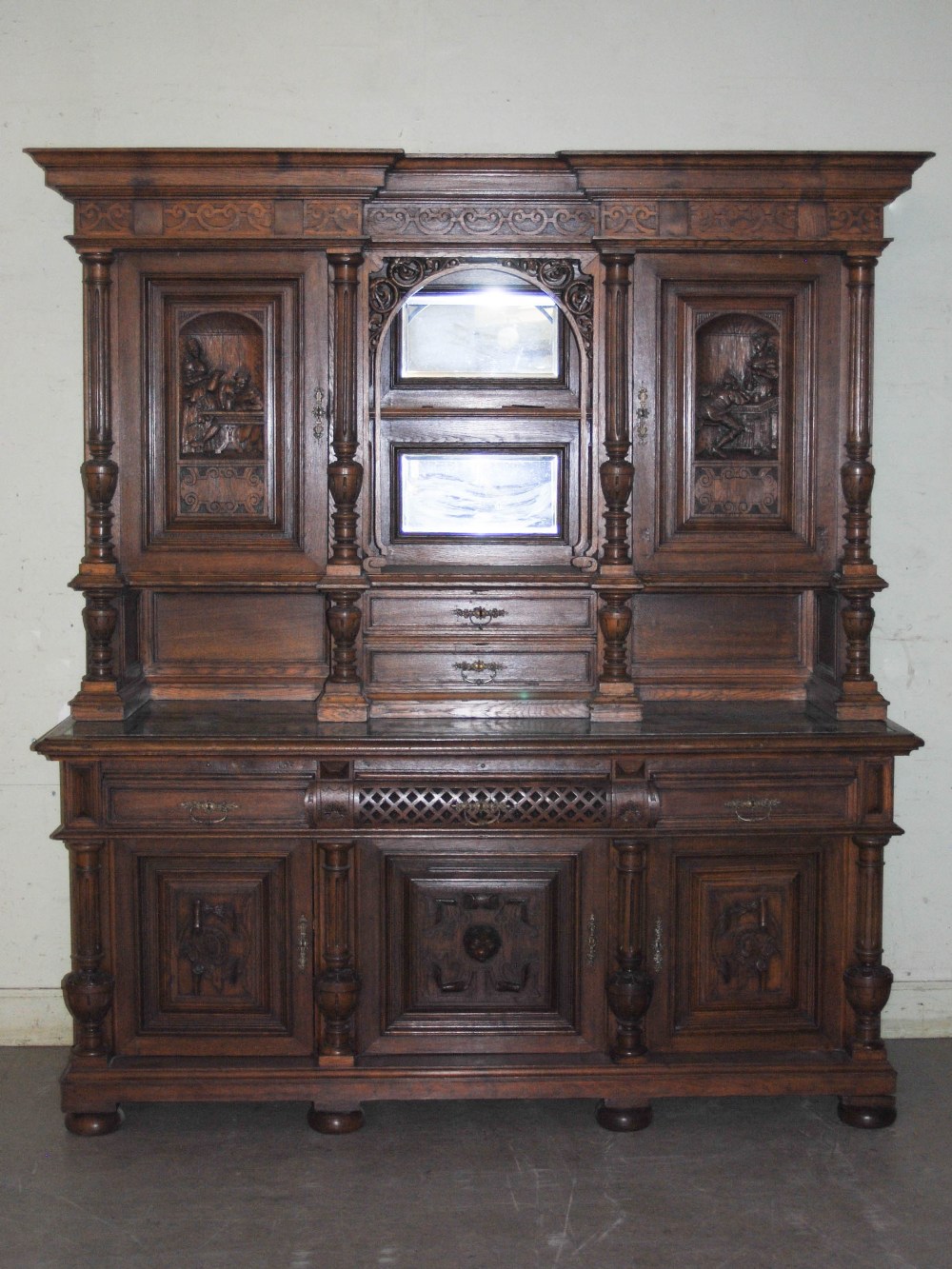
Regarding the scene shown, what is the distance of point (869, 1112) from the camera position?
3818mm

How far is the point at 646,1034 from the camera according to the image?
12.6ft

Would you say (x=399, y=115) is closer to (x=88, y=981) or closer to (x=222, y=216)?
(x=222, y=216)

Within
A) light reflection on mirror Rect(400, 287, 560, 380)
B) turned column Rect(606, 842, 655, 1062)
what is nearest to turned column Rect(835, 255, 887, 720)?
turned column Rect(606, 842, 655, 1062)

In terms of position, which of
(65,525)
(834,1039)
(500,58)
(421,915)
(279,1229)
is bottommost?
(279,1229)

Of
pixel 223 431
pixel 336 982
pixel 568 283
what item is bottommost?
pixel 336 982

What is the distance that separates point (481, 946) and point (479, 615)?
95 centimetres

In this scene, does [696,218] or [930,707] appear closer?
[696,218]

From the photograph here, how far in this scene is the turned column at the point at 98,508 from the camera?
3.87 meters

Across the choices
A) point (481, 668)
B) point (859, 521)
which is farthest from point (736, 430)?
point (481, 668)

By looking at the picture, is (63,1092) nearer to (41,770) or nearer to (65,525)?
(41,770)

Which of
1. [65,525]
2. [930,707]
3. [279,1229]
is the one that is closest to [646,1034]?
[279,1229]

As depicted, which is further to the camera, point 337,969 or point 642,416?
point 642,416

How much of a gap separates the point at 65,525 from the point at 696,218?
2.08 meters

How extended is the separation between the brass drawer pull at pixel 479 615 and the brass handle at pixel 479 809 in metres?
0.59
